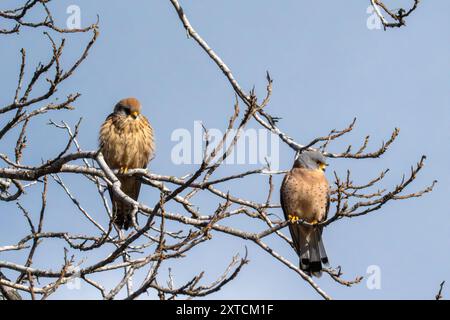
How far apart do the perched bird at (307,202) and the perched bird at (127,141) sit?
48.2 inches

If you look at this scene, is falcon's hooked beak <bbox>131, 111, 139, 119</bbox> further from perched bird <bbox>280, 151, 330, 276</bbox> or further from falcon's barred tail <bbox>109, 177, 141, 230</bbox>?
perched bird <bbox>280, 151, 330, 276</bbox>

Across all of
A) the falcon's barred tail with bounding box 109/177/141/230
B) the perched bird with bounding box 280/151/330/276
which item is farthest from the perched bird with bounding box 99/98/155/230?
the perched bird with bounding box 280/151/330/276

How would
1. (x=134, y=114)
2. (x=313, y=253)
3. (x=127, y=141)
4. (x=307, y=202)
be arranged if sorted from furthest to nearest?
(x=134, y=114) → (x=127, y=141) → (x=307, y=202) → (x=313, y=253)

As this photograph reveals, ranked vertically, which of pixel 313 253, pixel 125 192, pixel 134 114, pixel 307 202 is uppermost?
pixel 134 114

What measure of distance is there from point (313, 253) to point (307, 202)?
424 mm

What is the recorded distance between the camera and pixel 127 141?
21.5 feet

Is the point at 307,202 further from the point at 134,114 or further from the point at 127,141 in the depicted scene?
the point at 134,114

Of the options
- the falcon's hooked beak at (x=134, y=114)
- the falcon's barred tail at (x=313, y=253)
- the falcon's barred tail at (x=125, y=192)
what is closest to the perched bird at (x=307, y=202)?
the falcon's barred tail at (x=313, y=253)

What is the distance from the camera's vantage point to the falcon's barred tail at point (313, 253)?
6141mm

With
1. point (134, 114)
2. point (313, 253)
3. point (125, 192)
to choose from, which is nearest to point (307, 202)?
point (313, 253)

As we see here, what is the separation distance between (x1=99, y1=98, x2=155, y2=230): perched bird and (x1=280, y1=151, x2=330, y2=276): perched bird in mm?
1225

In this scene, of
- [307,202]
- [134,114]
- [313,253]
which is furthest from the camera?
[134,114]

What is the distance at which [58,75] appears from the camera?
4.26m
